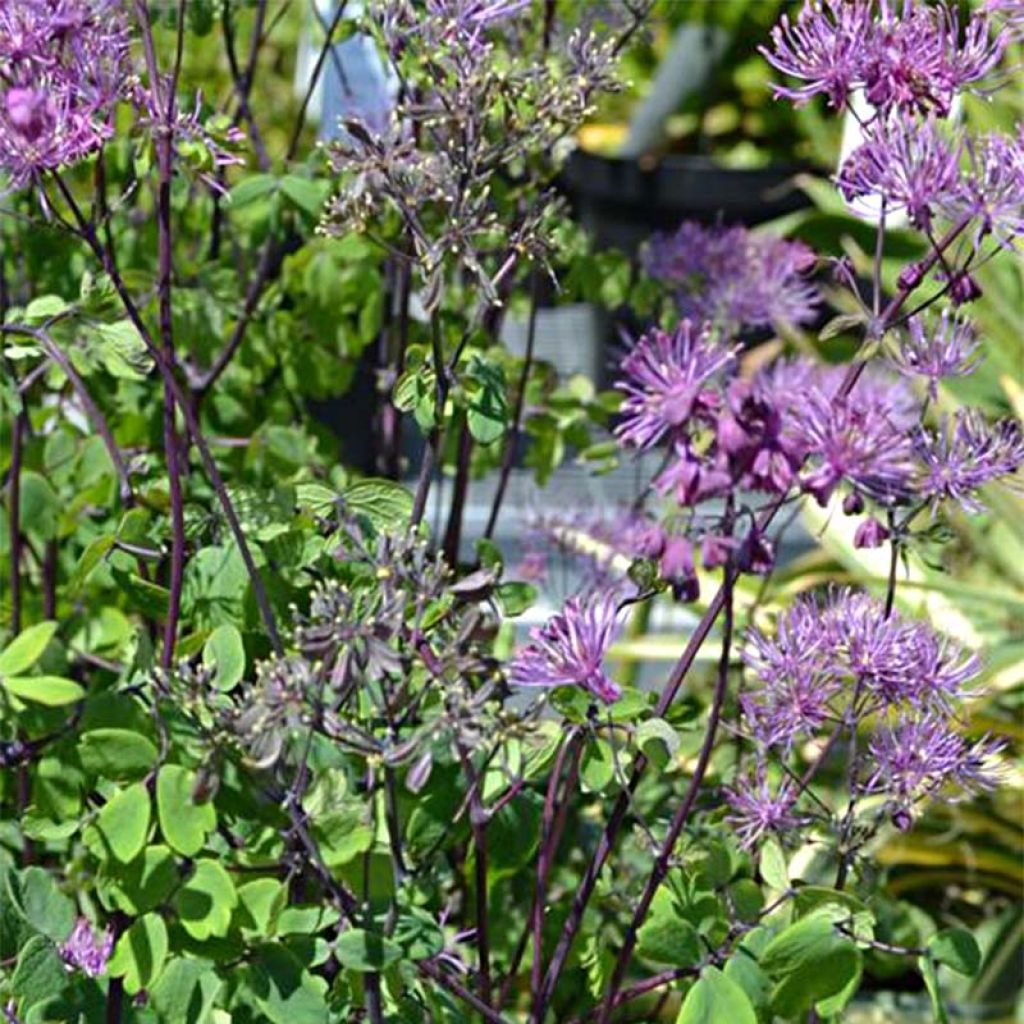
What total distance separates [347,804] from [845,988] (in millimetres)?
254

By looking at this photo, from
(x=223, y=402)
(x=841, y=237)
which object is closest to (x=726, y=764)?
(x=223, y=402)

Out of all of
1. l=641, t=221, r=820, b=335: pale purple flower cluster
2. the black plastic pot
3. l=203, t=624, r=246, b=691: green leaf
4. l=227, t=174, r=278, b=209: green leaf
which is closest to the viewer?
l=203, t=624, r=246, b=691: green leaf

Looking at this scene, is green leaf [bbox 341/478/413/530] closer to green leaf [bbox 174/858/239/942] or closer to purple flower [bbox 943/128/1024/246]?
green leaf [bbox 174/858/239/942]

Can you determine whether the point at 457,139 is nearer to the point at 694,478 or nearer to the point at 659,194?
the point at 694,478

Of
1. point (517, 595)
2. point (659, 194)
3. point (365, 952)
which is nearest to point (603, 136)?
point (659, 194)

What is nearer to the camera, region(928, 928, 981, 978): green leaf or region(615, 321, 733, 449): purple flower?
region(615, 321, 733, 449): purple flower

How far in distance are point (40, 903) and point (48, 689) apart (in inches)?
A: 5.1

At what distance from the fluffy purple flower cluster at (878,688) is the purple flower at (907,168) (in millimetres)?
196

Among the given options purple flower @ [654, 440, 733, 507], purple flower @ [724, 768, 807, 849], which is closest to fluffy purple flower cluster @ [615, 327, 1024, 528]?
purple flower @ [654, 440, 733, 507]

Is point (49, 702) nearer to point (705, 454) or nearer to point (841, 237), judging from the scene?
point (705, 454)

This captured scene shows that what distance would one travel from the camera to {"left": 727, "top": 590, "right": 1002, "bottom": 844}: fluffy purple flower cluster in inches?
37.7

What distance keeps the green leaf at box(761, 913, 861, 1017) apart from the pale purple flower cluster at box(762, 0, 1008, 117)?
1.24 feet

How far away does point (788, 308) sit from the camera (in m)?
1.58

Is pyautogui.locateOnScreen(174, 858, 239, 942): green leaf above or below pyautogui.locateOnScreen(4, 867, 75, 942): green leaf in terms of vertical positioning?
above
